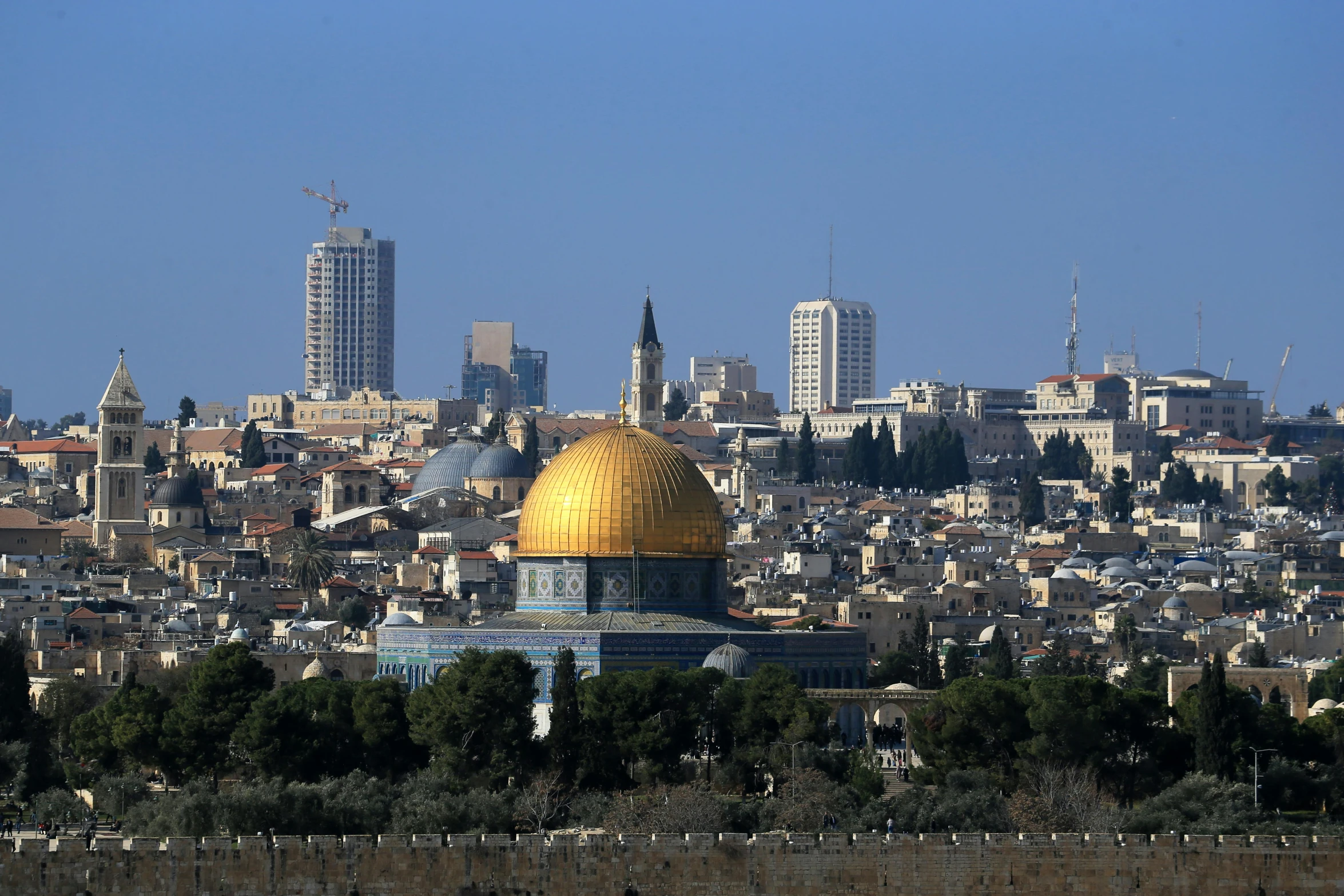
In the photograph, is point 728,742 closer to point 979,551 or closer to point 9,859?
point 9,859

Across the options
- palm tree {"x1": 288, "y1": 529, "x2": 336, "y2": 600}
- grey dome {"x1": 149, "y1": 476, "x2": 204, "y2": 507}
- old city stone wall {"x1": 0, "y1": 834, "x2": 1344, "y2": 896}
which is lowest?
old city stone wall {"x1": 0, "y1": 834, "x2": 1344, "y2": 896}

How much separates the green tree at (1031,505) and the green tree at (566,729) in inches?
2654

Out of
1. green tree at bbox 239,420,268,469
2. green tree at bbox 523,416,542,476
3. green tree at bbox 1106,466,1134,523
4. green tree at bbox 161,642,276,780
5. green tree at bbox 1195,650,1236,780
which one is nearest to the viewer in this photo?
green tree at bbox 1195,650,1236,780

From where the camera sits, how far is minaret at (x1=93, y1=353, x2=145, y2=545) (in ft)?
334

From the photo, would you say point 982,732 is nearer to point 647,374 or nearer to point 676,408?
point 647,374

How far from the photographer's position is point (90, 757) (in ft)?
154

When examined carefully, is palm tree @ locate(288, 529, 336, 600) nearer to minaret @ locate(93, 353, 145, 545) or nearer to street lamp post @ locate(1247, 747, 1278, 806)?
minaret @ locate(93, 353, 145, 545)

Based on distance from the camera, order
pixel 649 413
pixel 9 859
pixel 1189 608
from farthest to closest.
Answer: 1. pixel 649 413
2. pixel 1189 608
3. pixel 9 859

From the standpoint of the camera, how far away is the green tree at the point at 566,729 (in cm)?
4512

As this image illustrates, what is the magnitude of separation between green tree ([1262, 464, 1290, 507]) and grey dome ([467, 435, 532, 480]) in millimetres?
28406

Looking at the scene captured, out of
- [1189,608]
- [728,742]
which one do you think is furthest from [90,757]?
[1189,608]

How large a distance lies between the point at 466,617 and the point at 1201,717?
24.8 m

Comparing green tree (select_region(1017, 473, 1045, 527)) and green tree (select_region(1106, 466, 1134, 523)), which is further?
green tree (select_region(1017, 473, 1045, 527))

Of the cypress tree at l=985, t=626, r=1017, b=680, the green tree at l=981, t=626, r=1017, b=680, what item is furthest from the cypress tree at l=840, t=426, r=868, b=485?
the cypress tree at l=985, t=626, r=1017, b=680
